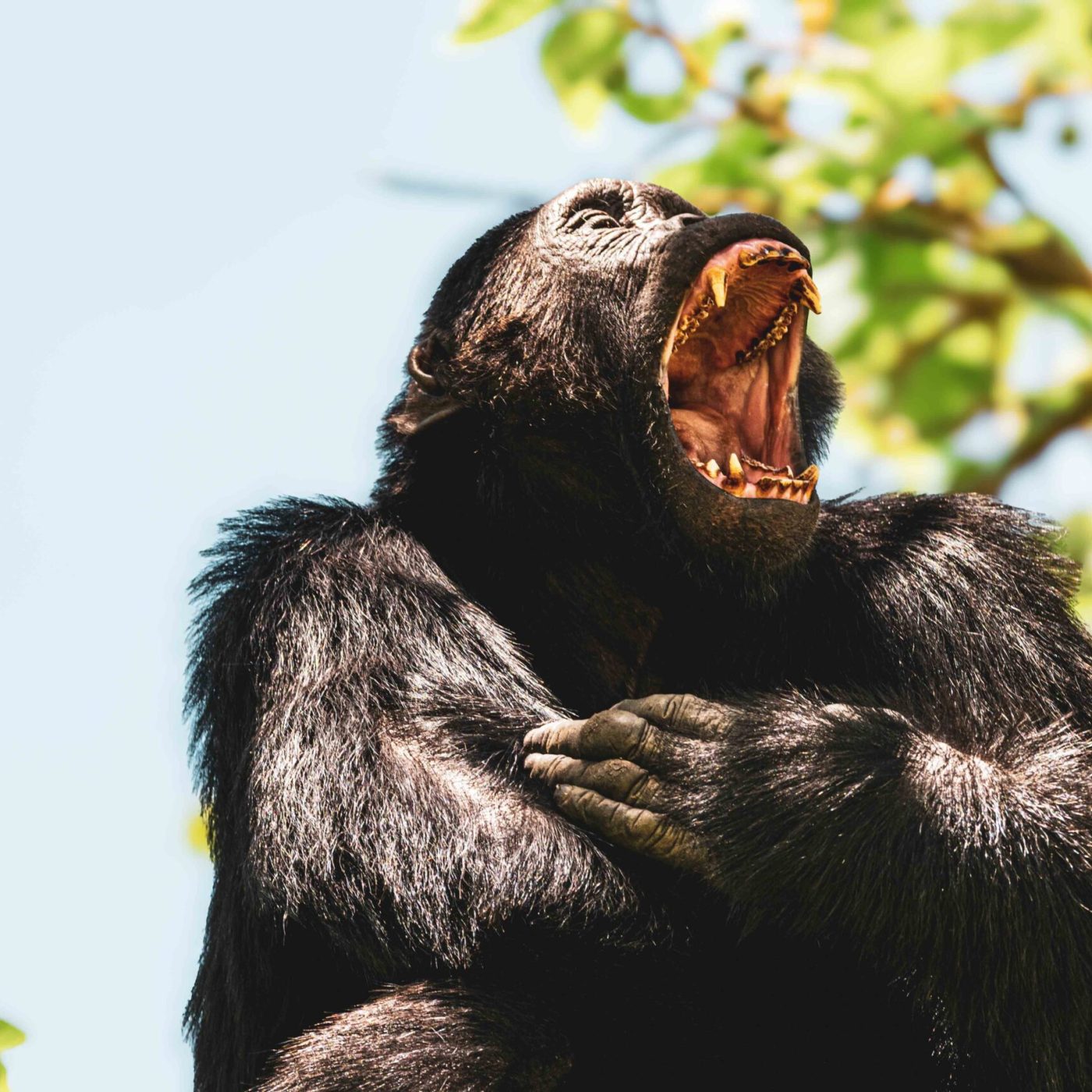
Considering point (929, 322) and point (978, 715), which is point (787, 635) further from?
point (929, 322)

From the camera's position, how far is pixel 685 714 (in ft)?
19.2

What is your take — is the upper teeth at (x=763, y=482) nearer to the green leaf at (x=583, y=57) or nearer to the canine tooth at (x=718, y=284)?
the canine tooth at (x=718, y=284)

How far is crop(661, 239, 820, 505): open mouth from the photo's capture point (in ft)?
22.9

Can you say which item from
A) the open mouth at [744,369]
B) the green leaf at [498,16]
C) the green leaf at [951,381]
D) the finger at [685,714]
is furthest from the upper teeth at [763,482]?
the green leaf at [951,381]

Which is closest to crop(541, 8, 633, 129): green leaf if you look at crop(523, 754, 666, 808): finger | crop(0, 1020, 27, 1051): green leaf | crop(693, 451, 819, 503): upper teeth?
crop(693, 451, 819, 503): upper teeth

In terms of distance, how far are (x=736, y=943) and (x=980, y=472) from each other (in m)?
5.48

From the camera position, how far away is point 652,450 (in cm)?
679

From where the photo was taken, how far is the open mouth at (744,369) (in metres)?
6.97

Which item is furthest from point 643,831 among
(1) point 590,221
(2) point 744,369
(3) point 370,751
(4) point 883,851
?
(1) point 590,221

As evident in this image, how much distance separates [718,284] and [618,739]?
206cm

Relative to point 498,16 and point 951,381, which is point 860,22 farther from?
point 951,381

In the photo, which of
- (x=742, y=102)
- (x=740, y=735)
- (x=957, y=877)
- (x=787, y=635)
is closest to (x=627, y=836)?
(x=740, y=735)

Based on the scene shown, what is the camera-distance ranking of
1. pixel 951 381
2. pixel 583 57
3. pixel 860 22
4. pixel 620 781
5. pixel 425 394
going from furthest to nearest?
1. pixel 951 381
2. pixel 583 57
3. pixel 860 22
4. pixel 425 394
5. pixel 620 781

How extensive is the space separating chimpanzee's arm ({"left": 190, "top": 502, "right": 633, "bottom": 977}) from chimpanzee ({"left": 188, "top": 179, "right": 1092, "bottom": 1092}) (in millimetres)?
14
